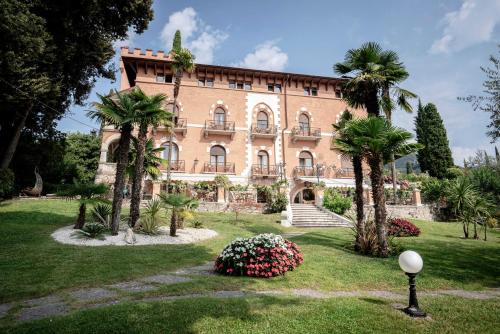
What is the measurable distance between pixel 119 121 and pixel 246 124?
17.7 metres

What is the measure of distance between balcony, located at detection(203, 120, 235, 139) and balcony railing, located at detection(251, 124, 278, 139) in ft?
6.80

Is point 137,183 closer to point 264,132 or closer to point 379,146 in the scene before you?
point 379,146

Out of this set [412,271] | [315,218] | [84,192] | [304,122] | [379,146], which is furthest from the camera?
[304,122]

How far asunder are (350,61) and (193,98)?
17270 mm

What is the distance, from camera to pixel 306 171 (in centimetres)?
2766

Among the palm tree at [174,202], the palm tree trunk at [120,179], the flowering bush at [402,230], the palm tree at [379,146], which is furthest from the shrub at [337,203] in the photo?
the palm tree trunk at [120,179]

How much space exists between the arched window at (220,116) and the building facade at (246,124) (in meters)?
0.09

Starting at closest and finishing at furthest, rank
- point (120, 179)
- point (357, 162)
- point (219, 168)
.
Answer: point (120, 179)
point (357, 162)
point (219, 168)

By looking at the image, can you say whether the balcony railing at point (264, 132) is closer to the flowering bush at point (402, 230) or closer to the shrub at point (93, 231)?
the flowering bush at point (402, 230)

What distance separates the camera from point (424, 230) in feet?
54.6

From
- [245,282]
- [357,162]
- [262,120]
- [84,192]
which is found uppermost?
[262,120]

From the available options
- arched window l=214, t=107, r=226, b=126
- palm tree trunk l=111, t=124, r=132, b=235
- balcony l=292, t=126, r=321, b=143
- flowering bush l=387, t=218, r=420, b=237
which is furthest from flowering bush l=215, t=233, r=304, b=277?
balcony l=292, t=126, r=321, b=143

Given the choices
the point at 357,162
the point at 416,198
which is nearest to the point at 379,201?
the point at 357,162

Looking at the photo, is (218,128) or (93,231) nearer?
(93,231)
